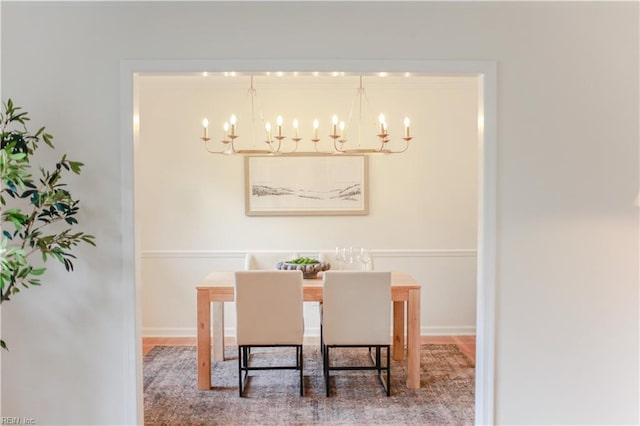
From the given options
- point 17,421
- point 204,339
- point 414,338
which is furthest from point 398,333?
point 17,421

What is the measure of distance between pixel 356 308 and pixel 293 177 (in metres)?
1.78

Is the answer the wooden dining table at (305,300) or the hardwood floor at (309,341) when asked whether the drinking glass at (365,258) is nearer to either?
the wooden dining table at (305,300)

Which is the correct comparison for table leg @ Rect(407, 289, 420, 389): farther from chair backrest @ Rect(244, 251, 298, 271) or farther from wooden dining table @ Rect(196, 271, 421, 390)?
chair backrest @ Rect(244, 251, 298, 271)

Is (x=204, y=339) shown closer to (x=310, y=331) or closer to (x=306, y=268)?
(x=306, y=268)

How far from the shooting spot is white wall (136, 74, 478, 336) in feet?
14.5

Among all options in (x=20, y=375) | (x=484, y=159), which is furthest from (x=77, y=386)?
(x=484, y=159)

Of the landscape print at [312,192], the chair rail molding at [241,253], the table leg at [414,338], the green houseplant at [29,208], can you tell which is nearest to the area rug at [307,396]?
the table leg at [414,338]

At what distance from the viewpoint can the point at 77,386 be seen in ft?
7.97

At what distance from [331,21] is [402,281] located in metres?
2.00

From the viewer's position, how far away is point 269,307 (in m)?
3.13

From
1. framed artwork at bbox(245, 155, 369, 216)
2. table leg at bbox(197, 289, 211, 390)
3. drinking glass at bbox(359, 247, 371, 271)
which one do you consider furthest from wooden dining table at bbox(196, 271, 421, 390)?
framed artwork at bbox(245, 155, 369, 216)

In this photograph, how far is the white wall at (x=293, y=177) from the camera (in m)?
4.42

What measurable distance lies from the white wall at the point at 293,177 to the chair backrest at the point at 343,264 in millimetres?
441

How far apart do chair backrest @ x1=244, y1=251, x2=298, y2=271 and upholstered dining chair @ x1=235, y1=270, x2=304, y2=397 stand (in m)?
0.97
